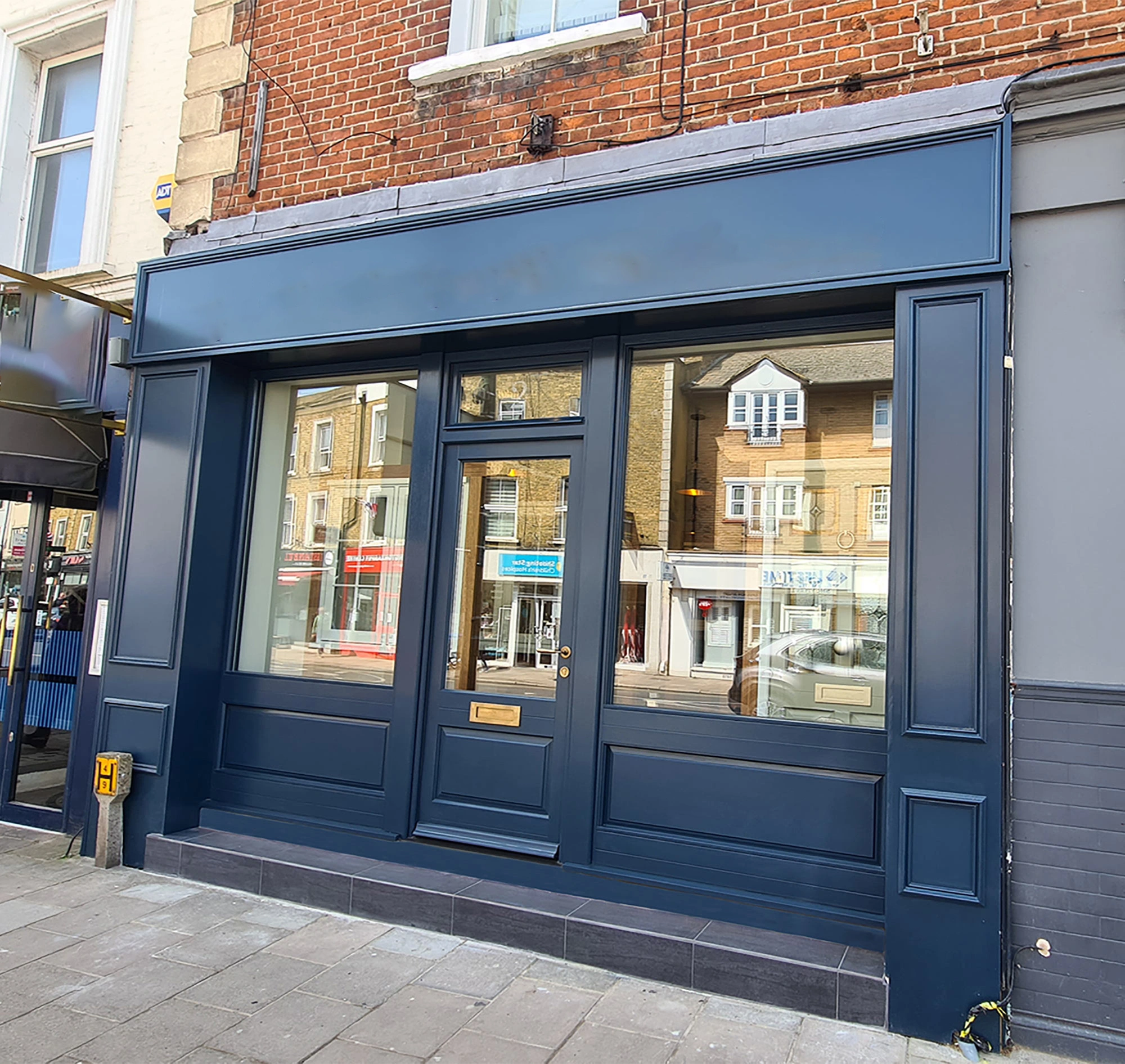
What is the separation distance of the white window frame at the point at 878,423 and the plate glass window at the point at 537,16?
9.25 feet

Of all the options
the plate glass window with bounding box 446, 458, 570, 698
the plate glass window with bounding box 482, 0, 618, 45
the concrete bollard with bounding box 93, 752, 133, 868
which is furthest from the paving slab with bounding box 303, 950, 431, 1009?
the plate glass window with bounding box 482, 0, 618, 45

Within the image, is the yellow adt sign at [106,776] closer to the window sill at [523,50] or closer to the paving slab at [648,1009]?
the paving slab at [648,1009]

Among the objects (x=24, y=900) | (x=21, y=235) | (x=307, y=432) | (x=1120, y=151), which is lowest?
(x=24, y=900)

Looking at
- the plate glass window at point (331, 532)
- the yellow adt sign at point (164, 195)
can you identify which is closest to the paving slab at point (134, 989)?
the plate glass window at point (331, 532)

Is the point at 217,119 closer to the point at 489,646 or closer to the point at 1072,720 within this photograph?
the point at 489,646

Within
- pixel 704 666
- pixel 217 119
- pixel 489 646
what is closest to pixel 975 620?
pixel 704 666

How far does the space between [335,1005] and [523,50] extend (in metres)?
5.14

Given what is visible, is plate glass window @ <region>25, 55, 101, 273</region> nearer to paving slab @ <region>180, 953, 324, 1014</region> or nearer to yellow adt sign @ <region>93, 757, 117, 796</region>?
yellow adt sign @ <region>93, 757, 117, 796</region>

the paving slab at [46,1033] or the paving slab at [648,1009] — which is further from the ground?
the paving slab at [648,1009]

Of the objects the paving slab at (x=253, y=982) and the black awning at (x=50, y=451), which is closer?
the paving slab at (x=253, y=982)

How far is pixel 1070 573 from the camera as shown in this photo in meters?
3.76

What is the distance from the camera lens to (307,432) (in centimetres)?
613

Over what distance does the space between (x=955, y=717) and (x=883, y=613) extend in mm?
749

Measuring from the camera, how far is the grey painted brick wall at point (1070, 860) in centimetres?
356
